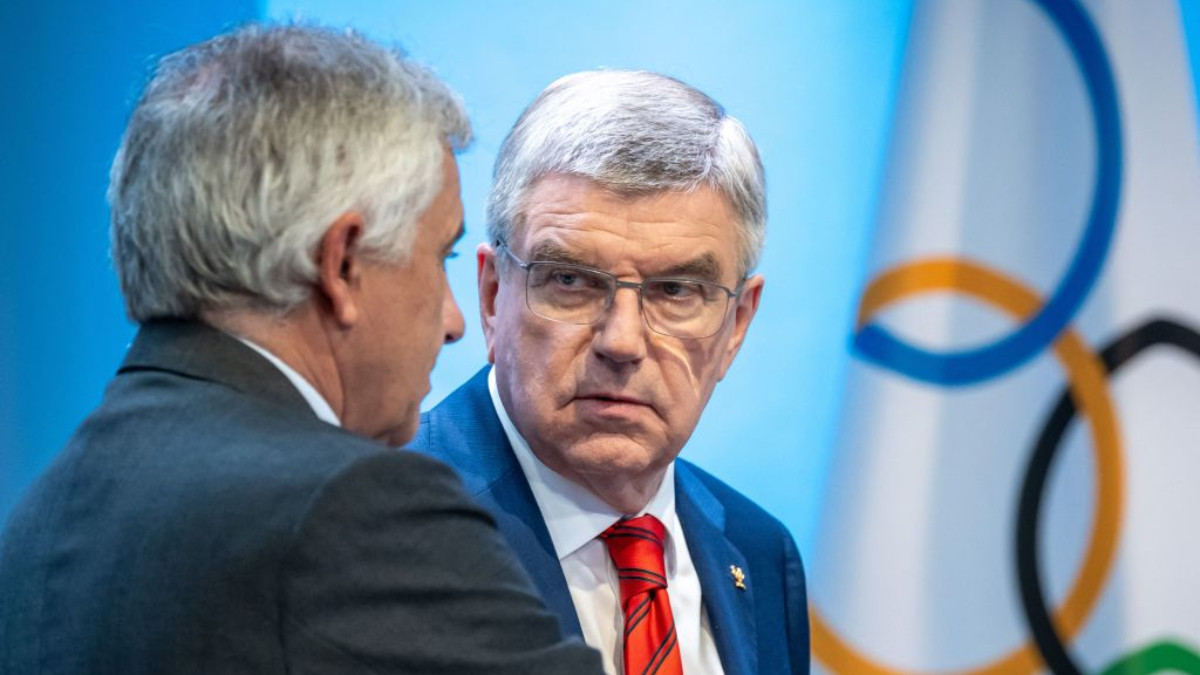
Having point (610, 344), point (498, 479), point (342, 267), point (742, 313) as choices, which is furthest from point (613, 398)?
point (342, 267)

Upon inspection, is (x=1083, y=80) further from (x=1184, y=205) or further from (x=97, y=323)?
(x=97, y=323)

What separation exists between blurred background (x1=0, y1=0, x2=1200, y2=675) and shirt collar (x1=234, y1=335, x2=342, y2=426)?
1.39m

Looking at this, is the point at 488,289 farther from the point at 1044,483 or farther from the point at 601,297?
the point at 1044,483

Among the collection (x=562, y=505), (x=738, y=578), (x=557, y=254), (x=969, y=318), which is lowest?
(x=738, y=578)

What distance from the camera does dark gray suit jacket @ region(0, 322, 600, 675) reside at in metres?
1.10

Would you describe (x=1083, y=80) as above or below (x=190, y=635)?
above

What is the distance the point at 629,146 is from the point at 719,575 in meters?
0.65

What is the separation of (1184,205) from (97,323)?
6.66 ft

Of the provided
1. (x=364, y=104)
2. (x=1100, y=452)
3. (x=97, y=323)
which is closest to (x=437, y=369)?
(x=97, y=323)

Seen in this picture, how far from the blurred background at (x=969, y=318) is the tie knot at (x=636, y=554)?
746 millimetres

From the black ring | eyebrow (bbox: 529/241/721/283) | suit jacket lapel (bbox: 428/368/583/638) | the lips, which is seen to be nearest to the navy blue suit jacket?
suit jacket lapel (bbox: 428/368/583/638)

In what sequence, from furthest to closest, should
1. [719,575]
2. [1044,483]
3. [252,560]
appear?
1. [1044,483]
2. [719,575]
3. [252,560]

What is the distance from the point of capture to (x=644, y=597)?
1.93 metres

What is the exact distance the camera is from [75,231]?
2533 mm
